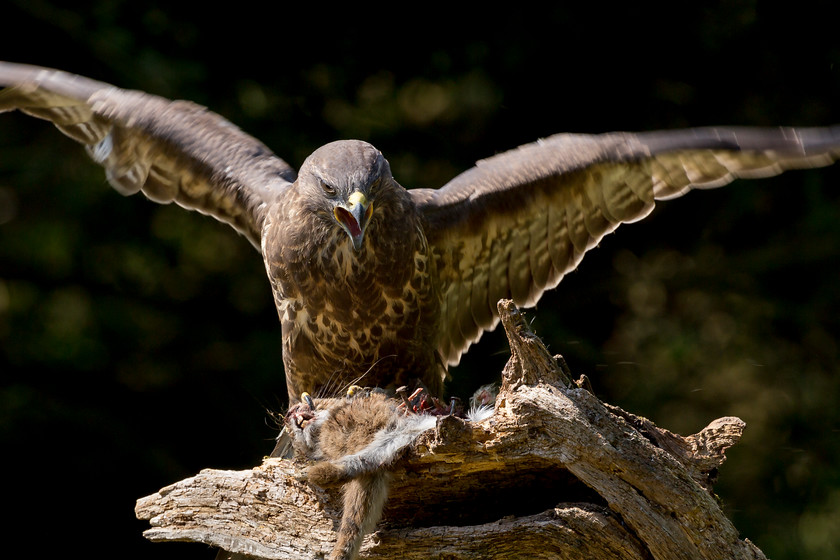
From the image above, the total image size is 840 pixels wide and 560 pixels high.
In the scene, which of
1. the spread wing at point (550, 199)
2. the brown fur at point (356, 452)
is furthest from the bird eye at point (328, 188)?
the brown fur at point (356, 452)

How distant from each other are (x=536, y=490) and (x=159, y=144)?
209 centimetres

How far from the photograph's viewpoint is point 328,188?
3439 millimetres

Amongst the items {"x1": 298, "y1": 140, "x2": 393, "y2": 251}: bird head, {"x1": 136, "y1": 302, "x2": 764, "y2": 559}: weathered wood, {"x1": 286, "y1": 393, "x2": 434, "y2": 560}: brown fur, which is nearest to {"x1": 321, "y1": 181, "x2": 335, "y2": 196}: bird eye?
{"x1": 298, "y1": 140, "x2": 393, "y2": 251}: bird head

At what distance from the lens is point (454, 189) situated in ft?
12.7

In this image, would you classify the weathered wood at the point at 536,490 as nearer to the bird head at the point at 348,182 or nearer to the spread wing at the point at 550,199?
the bird head at the point at 348,182

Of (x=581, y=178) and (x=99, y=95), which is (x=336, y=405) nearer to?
(x=581, y=178)

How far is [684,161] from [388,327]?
118 cm

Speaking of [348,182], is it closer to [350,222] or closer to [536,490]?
[350,222]

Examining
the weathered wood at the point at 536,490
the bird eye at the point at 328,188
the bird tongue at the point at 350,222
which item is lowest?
the weathered wood at the point at 536,490

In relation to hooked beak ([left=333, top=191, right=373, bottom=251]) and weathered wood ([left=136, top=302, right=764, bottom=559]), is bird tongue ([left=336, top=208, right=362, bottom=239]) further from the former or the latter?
weathered wood ([left=136, top=302, right=764, bottom=559])

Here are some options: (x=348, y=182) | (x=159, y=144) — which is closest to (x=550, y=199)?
(x=348, y=182)

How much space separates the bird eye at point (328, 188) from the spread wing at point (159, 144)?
0.55 meters

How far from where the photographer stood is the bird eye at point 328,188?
342 cm

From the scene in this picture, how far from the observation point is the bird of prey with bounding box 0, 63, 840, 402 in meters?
3.47
